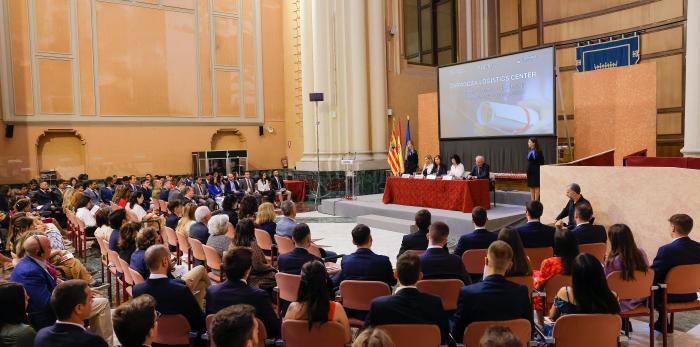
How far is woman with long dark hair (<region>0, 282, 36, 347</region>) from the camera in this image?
Result: 8.25ft

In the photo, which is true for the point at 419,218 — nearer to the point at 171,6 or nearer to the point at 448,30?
the point at 171,6

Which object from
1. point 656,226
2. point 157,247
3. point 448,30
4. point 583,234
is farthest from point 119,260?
point 448,30

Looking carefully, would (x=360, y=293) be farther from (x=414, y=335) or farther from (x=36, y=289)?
(x=36, y=289)

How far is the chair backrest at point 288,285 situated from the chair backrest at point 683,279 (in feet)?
8.43

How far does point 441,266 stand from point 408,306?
39.7 inches

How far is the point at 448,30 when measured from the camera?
16.1 metres

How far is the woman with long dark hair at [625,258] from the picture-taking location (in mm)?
3380

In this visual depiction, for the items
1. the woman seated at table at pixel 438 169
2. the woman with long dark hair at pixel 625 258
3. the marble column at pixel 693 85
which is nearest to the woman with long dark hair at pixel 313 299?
the woman with long dark hair at pixel 625 258

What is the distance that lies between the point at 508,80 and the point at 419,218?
748 cm

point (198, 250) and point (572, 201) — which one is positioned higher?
point (572, 201)

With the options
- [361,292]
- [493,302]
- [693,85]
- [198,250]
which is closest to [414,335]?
[493,302]

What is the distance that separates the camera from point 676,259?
11.8 feet

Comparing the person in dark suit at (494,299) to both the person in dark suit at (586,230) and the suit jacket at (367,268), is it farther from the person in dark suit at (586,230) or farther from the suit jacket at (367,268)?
the person in dark suit at (586,230)

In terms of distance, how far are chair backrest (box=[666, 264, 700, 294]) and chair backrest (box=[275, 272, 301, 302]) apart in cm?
257
